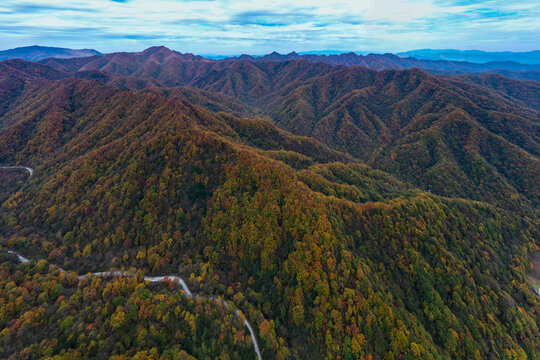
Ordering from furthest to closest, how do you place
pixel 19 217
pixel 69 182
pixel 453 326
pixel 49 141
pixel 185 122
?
pixel 49 141 → pixel 185 122 → pixel 69 182 → pixel 19 217 → pixel 453 326

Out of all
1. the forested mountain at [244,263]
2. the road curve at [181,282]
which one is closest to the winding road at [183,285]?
the road curve at [181,282]

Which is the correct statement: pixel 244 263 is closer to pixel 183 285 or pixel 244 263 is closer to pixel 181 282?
pixel 183 285

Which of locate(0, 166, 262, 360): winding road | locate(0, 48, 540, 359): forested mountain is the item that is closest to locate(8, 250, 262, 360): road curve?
locate(0, 166, 262, 360): winding road

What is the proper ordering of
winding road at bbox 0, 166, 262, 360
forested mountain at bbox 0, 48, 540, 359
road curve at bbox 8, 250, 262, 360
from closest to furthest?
1. forested mountain at bbox 0, 48, 540, 359
2. winding road at bbox 0, 166, 262, 360
3. road curve at bbox 8, 250, 262, 360

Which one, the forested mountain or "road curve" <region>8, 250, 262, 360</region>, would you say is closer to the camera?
the forested mountain

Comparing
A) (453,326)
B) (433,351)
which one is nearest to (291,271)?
(433,351)

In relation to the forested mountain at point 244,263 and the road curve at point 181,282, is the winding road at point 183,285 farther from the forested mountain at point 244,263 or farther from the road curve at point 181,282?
the forested mountain at point 244,263

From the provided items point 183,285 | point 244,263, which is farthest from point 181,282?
→ point 244,263

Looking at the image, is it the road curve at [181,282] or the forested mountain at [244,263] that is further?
the road curve at [181,282]

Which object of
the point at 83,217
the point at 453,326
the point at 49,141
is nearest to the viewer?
the point at 453,326

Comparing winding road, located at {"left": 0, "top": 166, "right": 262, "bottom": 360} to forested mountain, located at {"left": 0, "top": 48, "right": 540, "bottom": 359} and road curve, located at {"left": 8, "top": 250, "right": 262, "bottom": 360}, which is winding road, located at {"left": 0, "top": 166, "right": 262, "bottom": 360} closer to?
road curve, located at {"left": 8, "top": 250, "right": 262, "bottom": 360}

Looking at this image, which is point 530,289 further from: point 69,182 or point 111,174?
point 69,182
